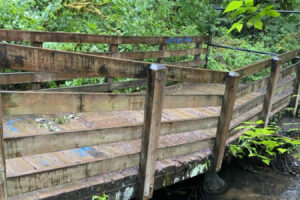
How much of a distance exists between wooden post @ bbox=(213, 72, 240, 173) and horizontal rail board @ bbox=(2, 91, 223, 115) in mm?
763

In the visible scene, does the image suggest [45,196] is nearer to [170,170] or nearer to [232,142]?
[170,170]

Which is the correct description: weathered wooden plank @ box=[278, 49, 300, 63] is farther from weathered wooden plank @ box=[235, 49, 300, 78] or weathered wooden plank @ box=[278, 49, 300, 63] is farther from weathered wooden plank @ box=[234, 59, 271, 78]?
weathered wooden plank @ box=[234, 59, 271, 78]

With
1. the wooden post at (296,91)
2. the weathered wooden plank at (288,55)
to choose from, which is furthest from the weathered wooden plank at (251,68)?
the wooden post at (296,91)

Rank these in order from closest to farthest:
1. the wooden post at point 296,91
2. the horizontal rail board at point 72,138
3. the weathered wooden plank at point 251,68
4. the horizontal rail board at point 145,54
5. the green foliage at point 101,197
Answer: the horizontal rail board at point 72,138 < the green foliage at point 101,197 < the weathered wooden plank at point 251,68 < the horizontal rail board at point 145,54 < the wooden post at point 296,91

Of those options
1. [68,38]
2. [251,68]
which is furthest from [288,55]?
[68,38]

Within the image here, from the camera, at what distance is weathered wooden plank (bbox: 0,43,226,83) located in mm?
1830

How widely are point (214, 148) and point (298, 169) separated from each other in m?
1.85

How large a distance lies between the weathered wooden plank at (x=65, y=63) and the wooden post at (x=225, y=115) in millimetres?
907

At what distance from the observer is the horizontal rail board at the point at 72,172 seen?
2168mm

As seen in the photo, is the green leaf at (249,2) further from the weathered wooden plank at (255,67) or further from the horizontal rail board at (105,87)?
the horizontal rail board at (105,87)

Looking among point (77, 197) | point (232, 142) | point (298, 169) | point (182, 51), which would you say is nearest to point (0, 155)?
point (77, 197)

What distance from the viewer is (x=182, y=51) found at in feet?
20.6

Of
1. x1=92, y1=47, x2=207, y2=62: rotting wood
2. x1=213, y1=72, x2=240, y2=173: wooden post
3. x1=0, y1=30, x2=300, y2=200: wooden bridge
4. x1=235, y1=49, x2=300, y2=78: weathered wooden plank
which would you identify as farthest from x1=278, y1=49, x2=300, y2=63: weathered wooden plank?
x1=92, y1=47, x2=207, y2=62: rotting wood

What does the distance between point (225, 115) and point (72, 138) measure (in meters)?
1.89
